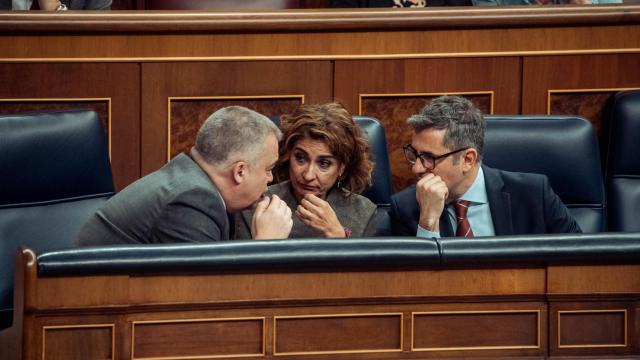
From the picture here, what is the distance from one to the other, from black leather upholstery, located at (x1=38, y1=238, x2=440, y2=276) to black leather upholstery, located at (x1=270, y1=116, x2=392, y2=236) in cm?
61

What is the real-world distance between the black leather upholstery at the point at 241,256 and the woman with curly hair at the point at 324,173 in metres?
0.52

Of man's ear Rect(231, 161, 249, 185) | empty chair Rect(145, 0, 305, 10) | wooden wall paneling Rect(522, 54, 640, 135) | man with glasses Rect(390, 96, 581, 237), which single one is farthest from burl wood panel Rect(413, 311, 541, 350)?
empty chair Rect(145, 0, 305, 10)

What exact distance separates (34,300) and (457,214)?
0.82 metres

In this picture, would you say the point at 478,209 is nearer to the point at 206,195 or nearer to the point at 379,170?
the point at 379,170

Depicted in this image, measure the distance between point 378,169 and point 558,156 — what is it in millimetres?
304

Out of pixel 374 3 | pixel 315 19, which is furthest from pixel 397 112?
pixel 374 3

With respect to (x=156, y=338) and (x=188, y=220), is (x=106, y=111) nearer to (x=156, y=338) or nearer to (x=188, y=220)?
(x=188, y=220)

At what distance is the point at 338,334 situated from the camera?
110cm

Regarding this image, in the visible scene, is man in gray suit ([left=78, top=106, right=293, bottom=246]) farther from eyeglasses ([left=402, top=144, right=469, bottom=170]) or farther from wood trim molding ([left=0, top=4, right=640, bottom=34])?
wood trim molding ([left=0, top=4, right=640, bottom=34])

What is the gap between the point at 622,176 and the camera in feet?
6.07

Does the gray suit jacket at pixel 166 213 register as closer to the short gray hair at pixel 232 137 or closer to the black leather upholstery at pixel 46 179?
the short gray hair at pixel 232 137

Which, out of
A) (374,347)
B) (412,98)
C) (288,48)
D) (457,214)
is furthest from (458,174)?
(374,347)

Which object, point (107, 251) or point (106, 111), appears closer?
point (107, 251)

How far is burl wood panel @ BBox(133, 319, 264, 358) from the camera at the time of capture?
107 cm
